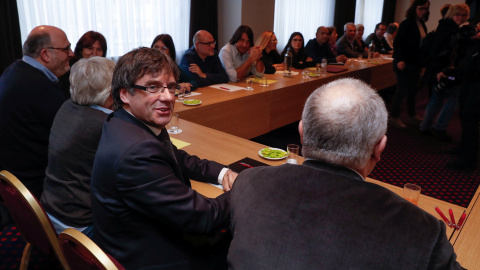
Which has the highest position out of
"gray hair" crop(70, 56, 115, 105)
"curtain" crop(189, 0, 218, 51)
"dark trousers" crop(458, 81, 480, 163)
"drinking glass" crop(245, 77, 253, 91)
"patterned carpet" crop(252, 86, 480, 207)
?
"curtain" crop(189, 0, 218, 51)

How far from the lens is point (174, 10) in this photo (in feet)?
18.3

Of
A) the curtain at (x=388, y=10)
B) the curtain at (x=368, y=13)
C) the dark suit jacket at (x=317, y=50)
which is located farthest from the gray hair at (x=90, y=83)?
the curtain at (x=388, y=10)

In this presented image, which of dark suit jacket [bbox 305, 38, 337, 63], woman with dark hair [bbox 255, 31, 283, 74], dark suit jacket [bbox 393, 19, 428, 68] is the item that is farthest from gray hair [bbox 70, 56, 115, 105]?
dark suit jacket [bbox 305, 38, 337, 63]

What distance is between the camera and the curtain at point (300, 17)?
7177mm

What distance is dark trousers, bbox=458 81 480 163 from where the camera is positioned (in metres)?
3.48

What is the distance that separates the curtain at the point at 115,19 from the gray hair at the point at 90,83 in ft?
10.2

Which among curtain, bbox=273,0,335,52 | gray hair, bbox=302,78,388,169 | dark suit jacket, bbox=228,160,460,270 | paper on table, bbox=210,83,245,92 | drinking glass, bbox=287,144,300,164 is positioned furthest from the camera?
curtain, bbox=273,0,335,52

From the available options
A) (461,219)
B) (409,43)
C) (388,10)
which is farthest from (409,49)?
(388,10)

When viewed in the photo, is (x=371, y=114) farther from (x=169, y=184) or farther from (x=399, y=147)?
(x=399, y=147)

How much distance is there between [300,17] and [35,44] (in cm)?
626

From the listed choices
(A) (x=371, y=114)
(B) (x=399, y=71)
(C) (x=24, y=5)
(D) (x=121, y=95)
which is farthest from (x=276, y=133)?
(A) (x=371, y=114)

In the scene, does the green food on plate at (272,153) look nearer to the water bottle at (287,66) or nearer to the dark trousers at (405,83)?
the water bottle at (287,66)

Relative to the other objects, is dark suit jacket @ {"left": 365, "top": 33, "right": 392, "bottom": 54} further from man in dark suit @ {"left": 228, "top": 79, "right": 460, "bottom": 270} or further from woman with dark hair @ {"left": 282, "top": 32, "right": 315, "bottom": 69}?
man in dark suit @ {"left": 228, "top": 79, "right": 460, "bottom": 270}

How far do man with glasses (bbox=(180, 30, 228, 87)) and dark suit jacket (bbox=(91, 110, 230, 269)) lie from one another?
250 cm
